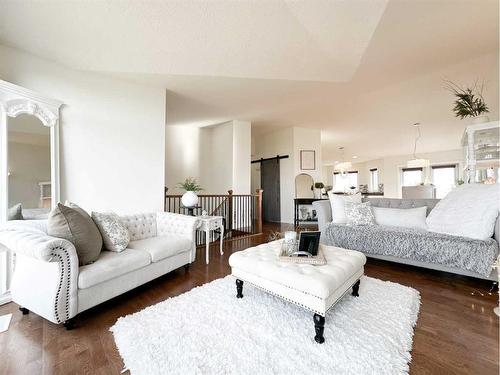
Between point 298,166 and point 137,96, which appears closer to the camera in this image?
point 137,96

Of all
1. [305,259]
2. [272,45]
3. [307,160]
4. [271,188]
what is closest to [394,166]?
[307,160]

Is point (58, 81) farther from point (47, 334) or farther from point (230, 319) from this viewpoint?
point (230, 319)

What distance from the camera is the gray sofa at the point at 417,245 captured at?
7.20ft

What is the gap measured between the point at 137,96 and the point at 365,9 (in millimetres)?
3035

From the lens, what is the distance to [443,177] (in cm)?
914

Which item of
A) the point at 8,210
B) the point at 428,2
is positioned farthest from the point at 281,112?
the point at 8,210

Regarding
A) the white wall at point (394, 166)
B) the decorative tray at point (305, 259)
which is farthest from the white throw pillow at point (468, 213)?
the white wall at point (394, 166)

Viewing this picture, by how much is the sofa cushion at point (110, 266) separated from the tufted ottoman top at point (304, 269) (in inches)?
37.0

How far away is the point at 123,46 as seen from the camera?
2.52 meters

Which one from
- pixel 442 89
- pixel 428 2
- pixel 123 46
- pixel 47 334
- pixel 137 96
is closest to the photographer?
pixel 47 334

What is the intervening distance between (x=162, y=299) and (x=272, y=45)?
3.02m

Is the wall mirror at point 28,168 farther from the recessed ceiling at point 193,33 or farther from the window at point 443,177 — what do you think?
the window at point 443,177

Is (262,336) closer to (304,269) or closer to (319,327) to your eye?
(319,327)

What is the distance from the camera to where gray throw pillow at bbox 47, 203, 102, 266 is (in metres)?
1.80
